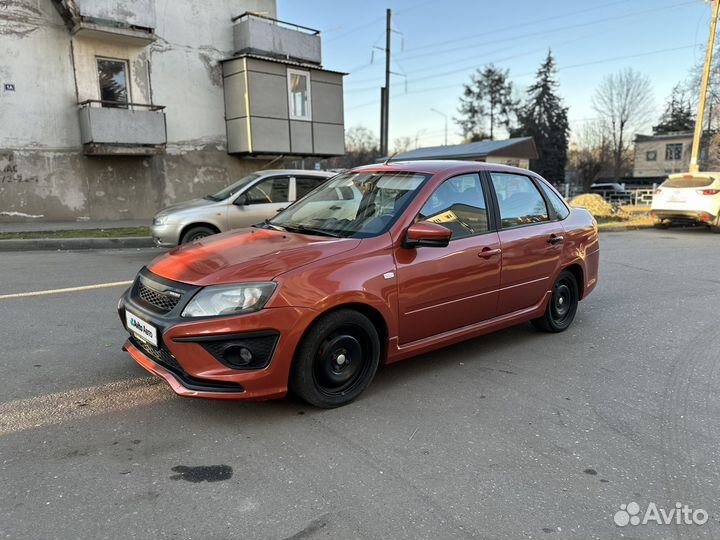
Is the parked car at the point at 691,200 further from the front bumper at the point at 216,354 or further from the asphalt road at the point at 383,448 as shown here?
the front bumper at the point at 216,354

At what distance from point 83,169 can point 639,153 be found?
65.0 m

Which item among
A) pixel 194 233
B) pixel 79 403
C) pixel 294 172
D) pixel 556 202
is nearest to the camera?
pixel 79 403

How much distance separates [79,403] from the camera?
3.49 m

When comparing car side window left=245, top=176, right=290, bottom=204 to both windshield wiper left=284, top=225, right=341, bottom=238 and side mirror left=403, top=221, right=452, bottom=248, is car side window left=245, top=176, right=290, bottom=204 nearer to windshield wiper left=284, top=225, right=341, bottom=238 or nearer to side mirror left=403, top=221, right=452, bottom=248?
windshield wiper left=284, top=225, right=341, bottom=238

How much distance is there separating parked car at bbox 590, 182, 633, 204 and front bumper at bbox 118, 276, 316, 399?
104 feet

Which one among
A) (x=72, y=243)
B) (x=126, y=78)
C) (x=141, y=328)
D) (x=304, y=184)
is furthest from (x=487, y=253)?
(x=126, y=78)

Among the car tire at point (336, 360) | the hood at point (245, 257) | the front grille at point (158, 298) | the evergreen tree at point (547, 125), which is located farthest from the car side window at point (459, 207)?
the evergreen tree at point (547, 125)

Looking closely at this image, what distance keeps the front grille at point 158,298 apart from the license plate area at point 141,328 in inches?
4.6

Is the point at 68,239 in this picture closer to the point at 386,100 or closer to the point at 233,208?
the point at 233,208

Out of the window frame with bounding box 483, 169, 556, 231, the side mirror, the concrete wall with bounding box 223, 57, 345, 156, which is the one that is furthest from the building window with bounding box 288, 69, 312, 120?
the side mirror

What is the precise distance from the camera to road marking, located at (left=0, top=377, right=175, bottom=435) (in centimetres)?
324

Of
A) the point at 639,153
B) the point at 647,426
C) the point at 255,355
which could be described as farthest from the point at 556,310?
the point at 639,153

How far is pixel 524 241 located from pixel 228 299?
270 cm

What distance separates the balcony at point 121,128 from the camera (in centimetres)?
1493
